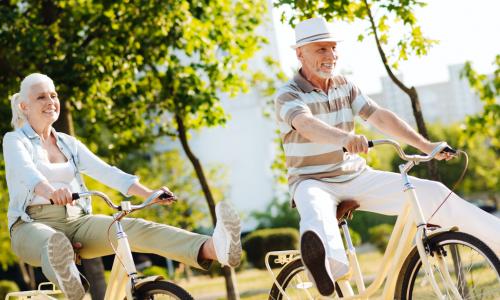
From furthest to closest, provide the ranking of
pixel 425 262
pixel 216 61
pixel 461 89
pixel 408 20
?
pixel 461 89
pixel 216 61
pixel 408 20
pixel 425 262

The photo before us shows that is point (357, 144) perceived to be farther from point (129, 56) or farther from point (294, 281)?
point (129, 56)

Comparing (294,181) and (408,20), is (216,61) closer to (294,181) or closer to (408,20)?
(408,20)

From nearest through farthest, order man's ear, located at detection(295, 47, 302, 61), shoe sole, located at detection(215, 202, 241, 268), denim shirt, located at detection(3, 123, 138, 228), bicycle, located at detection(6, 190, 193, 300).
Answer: shoe sole, located at detection(215, 202, 241, 268), bicycle, located at detection(6, 190, 193, 300), denim shirt, located at detection(3, 123, 138, 228), man's ear, located at detection(295, 47, 302, 61)

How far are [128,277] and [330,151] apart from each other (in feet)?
4.65

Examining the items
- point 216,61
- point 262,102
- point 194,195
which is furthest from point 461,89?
point 216,61

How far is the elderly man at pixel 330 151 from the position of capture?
488 centimetres

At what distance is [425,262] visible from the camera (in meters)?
4.57

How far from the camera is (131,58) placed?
1178 cm

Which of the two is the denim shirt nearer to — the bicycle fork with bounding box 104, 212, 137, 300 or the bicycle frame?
the bicycle fork with bounding box 104, 212, 137, 300

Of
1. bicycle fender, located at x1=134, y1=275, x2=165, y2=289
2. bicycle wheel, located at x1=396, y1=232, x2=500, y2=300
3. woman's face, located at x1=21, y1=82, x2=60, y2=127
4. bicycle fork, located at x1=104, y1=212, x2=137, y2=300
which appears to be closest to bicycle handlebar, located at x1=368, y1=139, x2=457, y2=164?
bicycle wheel, located at x1=396, y1=232, x2=500, y2=300

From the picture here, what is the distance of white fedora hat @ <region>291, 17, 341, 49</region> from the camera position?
518cm

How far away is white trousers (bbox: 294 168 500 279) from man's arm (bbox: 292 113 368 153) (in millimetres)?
382

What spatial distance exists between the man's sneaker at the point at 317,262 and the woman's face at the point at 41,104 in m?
1.92

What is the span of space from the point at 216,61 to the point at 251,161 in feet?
114
